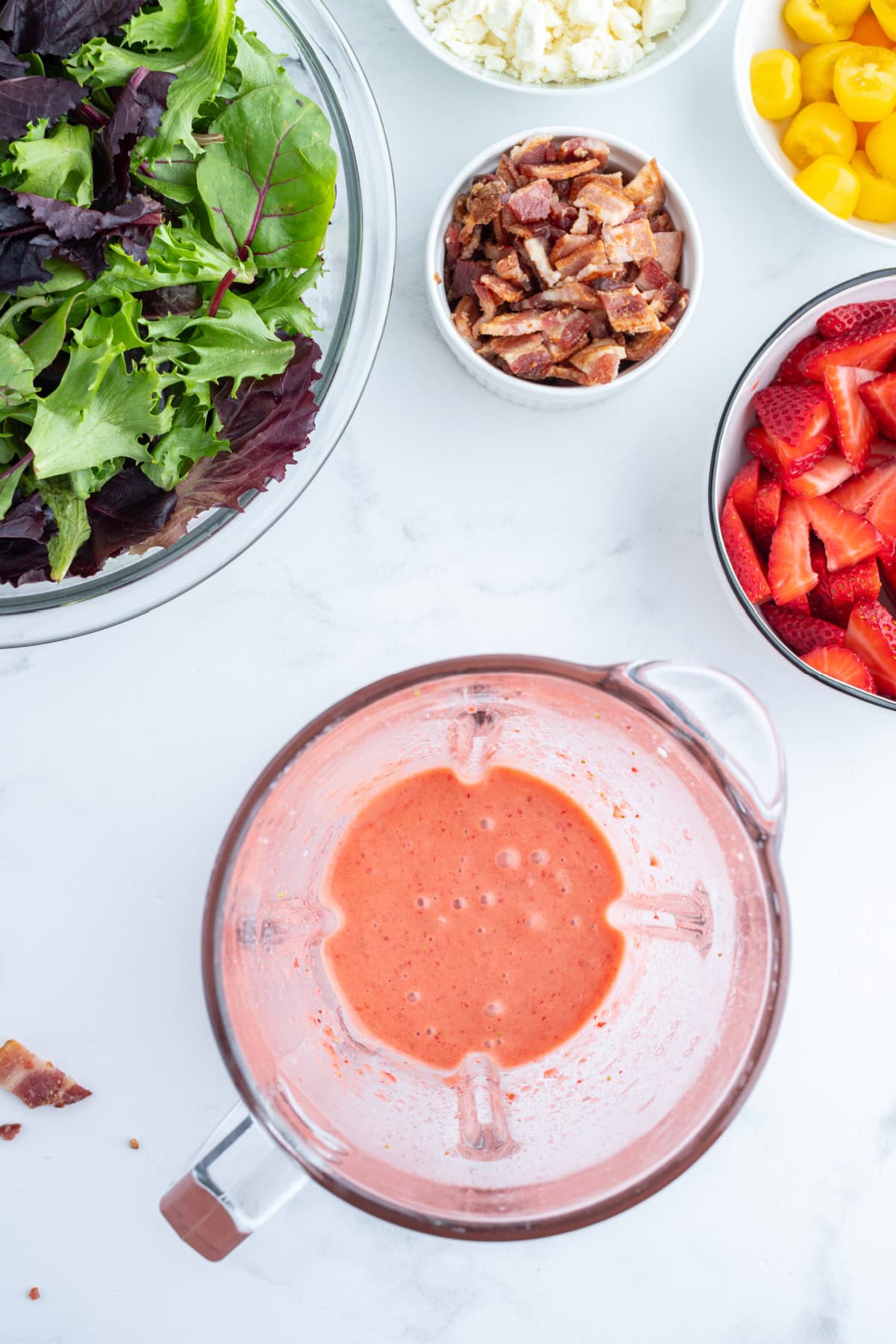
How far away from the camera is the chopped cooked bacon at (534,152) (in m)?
1.09

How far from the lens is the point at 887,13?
44.4 inches

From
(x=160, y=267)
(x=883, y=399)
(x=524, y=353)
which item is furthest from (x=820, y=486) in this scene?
(x=160, y=267)

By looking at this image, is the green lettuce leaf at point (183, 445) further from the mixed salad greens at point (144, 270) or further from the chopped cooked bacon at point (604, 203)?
the chopped cooked bacon at point (604, 203)

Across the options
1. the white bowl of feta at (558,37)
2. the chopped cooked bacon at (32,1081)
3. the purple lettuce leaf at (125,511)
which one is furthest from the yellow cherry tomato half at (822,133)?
the chopped cooked bacon at (32,1081)

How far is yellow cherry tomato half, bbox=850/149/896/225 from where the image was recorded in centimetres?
115

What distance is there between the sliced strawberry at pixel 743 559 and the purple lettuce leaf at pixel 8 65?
75 cm

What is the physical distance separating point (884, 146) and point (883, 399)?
0.26m

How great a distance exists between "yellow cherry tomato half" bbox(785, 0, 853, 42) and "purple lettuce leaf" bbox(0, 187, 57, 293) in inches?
32.6

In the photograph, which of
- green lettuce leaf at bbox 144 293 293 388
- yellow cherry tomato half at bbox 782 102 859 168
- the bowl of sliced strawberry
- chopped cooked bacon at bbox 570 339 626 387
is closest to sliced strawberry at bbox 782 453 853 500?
the bowl of sliced strawberry

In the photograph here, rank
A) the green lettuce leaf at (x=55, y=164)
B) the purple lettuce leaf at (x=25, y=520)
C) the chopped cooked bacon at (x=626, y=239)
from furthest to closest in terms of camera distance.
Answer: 1. the chopped cooked bacon at (x=626, y=239)
2. the purple lettuce leaf at (x=25, y=520)
3. the green lettuce leaf at (x=55, y=164)

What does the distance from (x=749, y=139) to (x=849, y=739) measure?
670 mm

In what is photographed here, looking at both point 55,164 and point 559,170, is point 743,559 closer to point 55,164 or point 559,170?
point 559,170

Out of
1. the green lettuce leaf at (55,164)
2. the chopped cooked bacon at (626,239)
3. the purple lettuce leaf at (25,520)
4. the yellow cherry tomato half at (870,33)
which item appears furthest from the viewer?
the yellow cherry tomato half at (870,33)

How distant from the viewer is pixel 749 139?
3.87 feet
